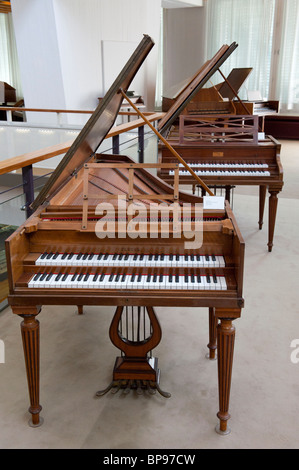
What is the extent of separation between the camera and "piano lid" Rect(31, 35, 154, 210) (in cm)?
234

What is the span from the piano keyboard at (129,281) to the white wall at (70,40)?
8.36 meters

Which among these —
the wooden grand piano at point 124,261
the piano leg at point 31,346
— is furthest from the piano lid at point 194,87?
the piano leg at point 31,346

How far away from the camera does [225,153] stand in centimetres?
487

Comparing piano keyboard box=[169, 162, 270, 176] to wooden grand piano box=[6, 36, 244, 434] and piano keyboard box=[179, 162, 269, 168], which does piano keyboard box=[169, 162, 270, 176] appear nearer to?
piano keyboard box=[179, 162, 269, 168]

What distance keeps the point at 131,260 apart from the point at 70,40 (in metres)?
8.90

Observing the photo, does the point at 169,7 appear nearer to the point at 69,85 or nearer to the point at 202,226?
the point at 69,85

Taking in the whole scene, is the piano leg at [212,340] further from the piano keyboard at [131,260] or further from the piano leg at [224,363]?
the piano keyboard at [131,260]

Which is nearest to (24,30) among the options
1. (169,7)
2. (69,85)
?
(69,85)

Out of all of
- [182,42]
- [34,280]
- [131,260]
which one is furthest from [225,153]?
[182,42]

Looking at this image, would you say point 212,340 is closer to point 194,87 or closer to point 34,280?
point 34,280

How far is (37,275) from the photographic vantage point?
2195mm

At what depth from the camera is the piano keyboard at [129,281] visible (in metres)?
2.12

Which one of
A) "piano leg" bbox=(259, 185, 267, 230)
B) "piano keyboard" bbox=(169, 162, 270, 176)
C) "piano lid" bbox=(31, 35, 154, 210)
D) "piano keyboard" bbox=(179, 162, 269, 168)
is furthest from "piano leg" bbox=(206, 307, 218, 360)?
"piano leg" bbox=(259, 185, 267, 230)
